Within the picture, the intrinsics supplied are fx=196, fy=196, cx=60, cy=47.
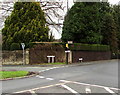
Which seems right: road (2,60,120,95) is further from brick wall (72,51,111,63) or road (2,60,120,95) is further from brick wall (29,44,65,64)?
brick wall (72,51,111,63)

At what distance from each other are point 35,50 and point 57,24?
10817 mm

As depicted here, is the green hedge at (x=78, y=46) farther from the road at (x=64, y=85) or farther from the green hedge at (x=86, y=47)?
the road at (x=64, y=85)

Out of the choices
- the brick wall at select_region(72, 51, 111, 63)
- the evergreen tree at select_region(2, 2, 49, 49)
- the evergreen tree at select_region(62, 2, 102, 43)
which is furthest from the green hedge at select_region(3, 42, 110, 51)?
the evergreen tree at select_region(2, 2, 49, 49)

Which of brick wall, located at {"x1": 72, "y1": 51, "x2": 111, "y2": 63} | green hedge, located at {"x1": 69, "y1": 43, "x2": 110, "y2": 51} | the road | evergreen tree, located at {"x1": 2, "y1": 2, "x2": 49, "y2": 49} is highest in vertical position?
evergreen tree, located at {"x1": 2, "y1": 2, "x2": 49, "y2": 49}

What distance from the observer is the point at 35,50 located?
26.9 metres

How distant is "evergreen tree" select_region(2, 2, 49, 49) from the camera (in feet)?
93.8

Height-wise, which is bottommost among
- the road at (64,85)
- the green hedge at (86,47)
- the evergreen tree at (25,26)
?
the road at (64,85)

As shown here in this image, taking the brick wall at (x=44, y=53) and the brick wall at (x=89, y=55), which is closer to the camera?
the brick wall at (x=44, y=53)

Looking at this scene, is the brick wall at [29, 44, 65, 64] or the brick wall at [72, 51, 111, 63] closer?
the brick wall at [29, 44, 65, 64]

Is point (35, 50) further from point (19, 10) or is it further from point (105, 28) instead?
point (105, 28)

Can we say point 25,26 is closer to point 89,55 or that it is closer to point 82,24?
point 82,24

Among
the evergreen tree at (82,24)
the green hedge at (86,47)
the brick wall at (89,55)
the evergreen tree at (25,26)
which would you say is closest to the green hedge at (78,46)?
the green hedge at (86,47)

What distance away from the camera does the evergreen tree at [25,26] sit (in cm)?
2859

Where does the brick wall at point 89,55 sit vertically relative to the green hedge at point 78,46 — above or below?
below
